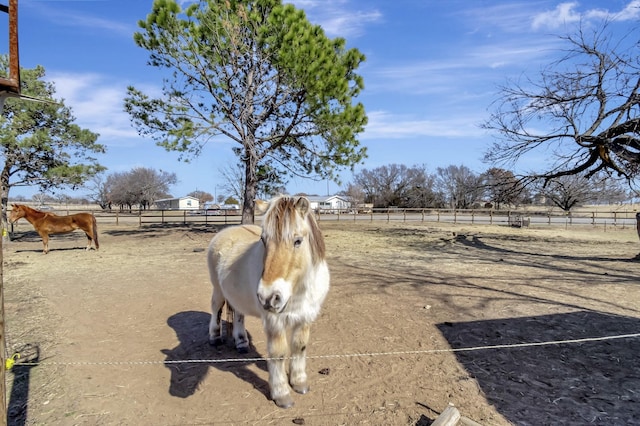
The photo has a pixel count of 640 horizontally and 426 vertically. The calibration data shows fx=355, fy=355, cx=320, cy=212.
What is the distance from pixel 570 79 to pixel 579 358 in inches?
349

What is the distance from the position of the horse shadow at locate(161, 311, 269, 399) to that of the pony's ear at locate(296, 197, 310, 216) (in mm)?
1437

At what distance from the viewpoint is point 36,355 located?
4.19 meters

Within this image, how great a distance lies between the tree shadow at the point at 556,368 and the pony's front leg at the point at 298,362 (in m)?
1.70

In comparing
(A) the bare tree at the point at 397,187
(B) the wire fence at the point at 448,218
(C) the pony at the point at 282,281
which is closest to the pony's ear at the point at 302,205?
(C) the pony at the point at 282,281

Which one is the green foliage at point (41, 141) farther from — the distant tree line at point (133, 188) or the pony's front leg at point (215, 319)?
the distant tree line at point (133, 188)

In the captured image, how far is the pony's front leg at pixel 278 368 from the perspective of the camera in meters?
3.15

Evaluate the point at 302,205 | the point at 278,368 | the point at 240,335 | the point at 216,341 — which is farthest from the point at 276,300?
the point at 216,341

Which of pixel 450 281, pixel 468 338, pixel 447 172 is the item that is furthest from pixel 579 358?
pixel 447 172

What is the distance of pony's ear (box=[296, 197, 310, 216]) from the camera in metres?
2.80

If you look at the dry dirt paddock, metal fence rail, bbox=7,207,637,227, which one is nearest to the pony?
Answer: the dry dirt paddock

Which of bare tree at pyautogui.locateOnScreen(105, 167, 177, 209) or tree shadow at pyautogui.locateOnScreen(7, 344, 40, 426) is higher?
bare tree at pyautogui.locateOnScreen(105, 167, 177, 209)

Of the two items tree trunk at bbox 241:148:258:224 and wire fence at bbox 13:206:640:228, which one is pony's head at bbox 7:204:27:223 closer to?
tree trunk at bbox 241:148:258:224

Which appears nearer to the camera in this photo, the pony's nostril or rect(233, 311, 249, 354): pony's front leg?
the pony's nostril

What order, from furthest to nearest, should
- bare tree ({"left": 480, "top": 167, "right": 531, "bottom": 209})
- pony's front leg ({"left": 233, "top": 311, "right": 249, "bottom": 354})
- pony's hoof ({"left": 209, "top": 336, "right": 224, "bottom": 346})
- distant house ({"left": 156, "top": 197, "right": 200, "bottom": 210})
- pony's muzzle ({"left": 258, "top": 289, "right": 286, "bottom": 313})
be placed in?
1. distant house ({"left": 156, "top": 197, "right": 200, "bottom": 210})
2. bare tree ({"left": 480, "top": 167, "right": 531, "bottom": 209})
3. pony's hoof ({"left": 209, "top": 336, "right": 224, "bottom": 346})
4. pony's front leg ({"left": 233, "top": 311, "right": 249, "bottom": 354})
5. pony's muzzle ({"left": 258, "top": 289, "right": 286, "bottom": 313})
